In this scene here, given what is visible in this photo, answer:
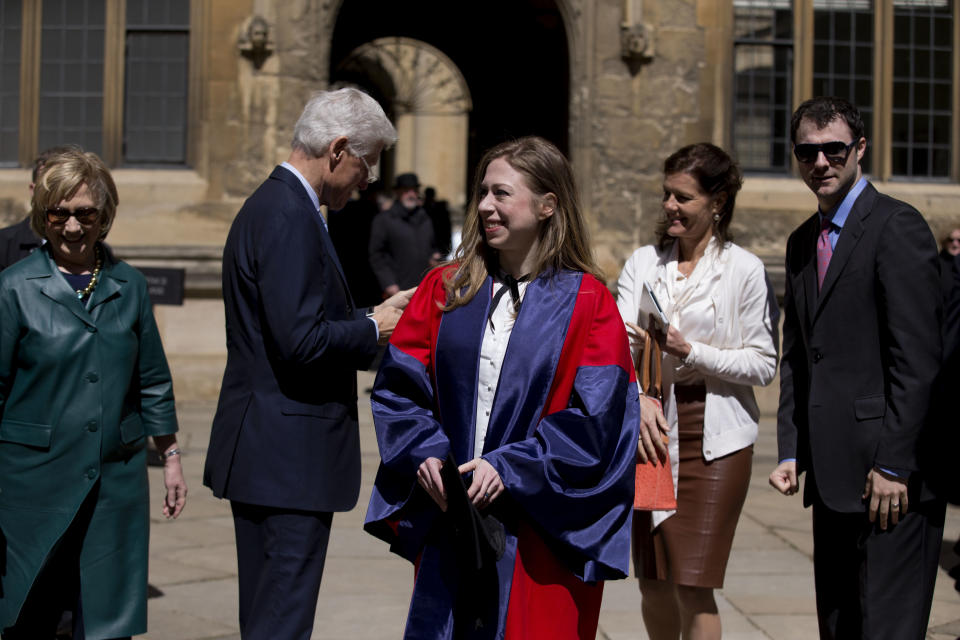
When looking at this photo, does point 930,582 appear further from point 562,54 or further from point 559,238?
point 562,54

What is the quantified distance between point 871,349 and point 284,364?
157cm

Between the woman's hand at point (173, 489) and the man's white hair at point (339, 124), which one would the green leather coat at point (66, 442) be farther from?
the man's white hair at point (339, 124)

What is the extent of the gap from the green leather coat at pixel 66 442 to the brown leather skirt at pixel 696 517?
1552 millimetres

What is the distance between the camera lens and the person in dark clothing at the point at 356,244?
15.3 meters

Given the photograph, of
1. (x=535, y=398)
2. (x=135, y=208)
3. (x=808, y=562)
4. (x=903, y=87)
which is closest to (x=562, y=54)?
(x=903, y=87)

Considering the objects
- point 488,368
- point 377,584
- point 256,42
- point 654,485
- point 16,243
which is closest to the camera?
point 488,368

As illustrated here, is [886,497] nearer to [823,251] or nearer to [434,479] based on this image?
[823,251]

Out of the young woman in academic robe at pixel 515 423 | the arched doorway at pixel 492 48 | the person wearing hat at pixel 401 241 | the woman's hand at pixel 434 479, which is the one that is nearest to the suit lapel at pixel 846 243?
the young woman in academic robe at pixel 515 423

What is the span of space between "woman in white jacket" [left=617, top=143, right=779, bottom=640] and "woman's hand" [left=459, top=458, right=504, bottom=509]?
1.05 m

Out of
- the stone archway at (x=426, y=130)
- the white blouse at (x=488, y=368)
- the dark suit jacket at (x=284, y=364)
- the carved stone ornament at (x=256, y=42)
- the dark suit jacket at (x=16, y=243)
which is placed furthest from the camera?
the stone archway at (x=426, y=130)

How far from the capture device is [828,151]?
3475 mm

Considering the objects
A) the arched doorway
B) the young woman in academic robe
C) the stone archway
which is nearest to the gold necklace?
the young woman in academic robe

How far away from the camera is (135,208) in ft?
33.3

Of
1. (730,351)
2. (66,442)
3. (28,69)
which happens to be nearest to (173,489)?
(66,442)
